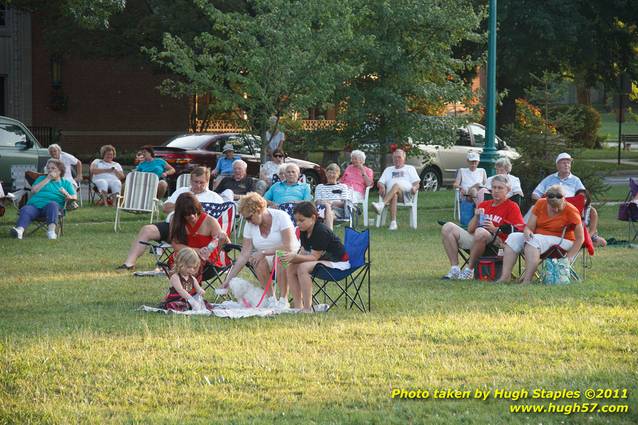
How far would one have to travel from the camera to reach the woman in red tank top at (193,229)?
1171cm

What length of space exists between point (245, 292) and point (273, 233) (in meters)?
0.63

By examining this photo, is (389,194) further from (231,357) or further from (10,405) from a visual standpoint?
(10,405)

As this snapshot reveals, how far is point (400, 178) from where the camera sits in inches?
794

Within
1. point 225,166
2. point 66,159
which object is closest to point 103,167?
point 66,159

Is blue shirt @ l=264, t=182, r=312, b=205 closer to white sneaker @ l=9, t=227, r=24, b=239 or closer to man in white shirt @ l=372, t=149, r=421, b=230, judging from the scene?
man in white shirt @ l=372, t=149, r=421, b=230

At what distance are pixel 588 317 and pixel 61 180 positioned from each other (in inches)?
394

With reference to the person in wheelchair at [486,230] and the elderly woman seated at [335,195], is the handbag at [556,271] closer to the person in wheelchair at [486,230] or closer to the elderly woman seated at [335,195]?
the person in wheelchair at [486,230]

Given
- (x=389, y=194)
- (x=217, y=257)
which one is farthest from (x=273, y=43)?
(x=217, y=257)

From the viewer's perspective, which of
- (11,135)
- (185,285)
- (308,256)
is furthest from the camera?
(11,135)

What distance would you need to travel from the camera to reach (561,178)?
16156 millimetres

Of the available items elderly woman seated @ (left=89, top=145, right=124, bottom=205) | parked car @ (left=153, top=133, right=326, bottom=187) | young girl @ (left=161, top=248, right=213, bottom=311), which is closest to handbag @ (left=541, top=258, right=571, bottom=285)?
young girl @ (left=161, top=248, right=213, bottom=311)

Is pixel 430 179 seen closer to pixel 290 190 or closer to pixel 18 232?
pixel 290 190

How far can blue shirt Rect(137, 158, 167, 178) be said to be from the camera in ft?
71.5

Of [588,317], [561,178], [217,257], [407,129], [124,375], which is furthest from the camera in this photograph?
[407,129]
